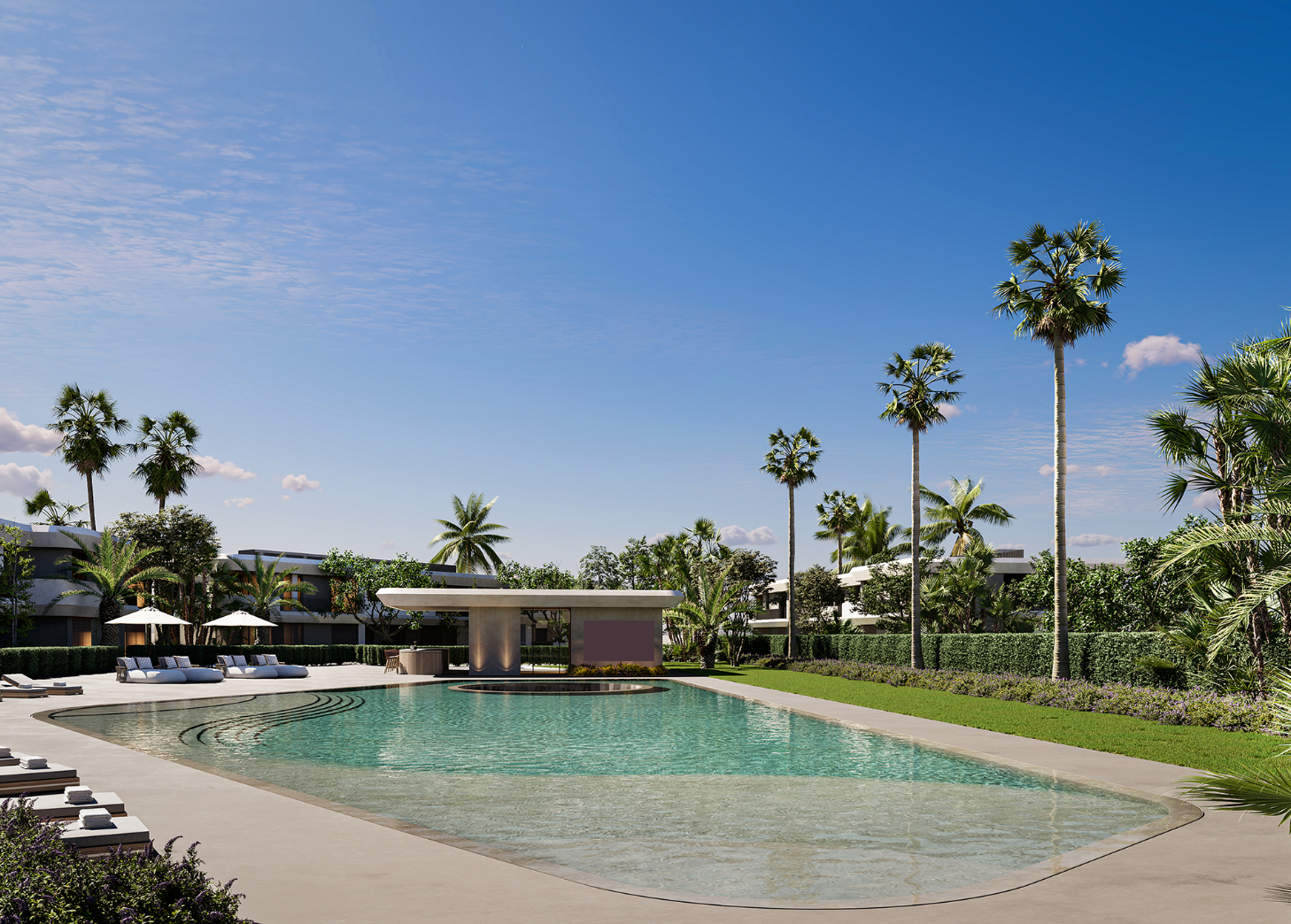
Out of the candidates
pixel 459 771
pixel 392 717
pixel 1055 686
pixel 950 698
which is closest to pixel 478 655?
pixel 392 717

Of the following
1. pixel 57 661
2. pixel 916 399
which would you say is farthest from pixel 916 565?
pixel 57 661

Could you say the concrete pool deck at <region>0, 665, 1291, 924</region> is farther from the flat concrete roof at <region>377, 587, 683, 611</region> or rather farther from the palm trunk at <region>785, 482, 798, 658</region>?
the palm trunk at <region>785, 482, 798, 658</region>

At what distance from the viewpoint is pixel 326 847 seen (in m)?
8.30

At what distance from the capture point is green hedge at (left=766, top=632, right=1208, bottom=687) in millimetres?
26000

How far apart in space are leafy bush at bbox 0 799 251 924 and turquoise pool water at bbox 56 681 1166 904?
12.3 ft

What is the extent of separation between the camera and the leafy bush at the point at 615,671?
3800cm

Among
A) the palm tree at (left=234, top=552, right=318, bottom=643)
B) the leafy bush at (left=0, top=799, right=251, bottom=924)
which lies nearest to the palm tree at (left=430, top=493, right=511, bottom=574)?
the palm tree at (left=234, top=552, right=318, bottom=643)

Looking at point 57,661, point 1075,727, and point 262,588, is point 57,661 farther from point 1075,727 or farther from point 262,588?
point 1075,727

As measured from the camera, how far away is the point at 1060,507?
2866 cm

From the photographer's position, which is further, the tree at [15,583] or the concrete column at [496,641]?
the tree at [15,583]

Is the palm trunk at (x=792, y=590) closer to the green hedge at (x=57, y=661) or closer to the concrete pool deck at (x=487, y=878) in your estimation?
the green hedge at (x=57, y=661)

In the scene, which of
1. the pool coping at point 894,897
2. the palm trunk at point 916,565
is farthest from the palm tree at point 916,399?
the pool coping at point 894,897

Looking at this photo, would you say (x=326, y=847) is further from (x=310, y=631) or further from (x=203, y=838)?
(x=310, y=631)

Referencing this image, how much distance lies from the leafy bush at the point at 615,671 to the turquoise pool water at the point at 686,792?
48.8 ft
